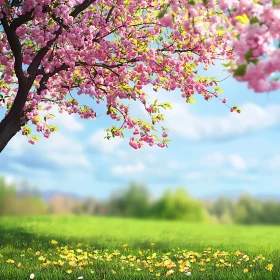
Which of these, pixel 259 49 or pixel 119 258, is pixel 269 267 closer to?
pixel 119 258

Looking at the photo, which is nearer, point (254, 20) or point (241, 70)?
point (241, 70)

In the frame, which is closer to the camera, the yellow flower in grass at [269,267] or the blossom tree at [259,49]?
the blossom tree at [259,49]

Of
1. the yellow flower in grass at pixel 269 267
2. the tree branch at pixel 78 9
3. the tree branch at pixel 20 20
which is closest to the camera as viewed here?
the yellow flower in grass at pixel 269 267

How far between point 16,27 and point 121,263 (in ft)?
17.5

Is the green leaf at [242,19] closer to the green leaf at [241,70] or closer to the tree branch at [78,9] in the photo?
the green leaf at [241,70]

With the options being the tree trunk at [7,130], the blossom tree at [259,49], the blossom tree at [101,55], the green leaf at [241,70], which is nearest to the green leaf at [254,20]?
the blossom tree at [259,49]

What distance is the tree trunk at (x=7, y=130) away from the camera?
10.5m

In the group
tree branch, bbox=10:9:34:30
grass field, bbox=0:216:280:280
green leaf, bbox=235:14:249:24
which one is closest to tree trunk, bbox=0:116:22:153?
tree branch, bbox=10:9:34:30

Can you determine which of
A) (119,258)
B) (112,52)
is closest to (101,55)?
(112,52)

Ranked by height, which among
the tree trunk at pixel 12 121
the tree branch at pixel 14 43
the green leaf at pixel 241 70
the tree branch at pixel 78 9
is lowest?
the green leaf at pixel 241 70

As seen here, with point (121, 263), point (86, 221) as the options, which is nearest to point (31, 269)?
point (121, 263)

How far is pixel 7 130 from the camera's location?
10.6m

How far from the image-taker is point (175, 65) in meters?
11.0

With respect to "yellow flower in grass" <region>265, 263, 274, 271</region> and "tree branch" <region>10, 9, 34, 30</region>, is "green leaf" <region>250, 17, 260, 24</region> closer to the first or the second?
"yellow flower in grass" <region>265, 263, 274, 271</region>
